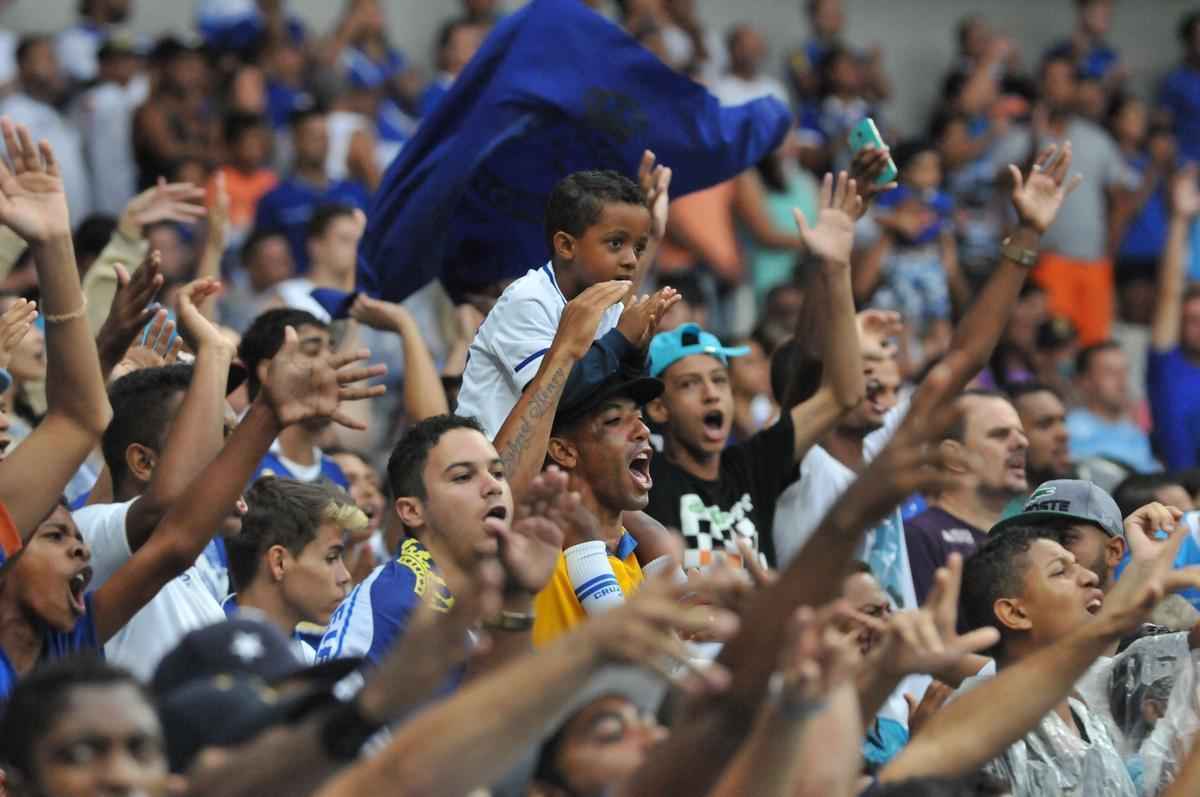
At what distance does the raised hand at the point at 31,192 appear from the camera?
16.9 ft

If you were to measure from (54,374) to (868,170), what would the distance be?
2.93m

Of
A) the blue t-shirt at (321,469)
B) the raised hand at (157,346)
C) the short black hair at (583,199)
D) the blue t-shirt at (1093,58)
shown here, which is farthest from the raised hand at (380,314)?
the blue t-shirt at (1093,58)

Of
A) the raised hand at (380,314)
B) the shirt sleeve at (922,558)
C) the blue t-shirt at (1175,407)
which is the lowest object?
the blue t-shirt at (1175,407)

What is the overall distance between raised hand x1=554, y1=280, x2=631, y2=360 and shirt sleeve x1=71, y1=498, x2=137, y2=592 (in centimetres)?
120

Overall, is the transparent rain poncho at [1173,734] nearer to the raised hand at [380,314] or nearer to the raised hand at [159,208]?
the raised hand at [380,314]

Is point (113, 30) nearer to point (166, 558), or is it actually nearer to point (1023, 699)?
point (166, 558)

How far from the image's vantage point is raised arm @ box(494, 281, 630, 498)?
553cm

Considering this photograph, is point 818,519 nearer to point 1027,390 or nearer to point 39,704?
point 1027,390

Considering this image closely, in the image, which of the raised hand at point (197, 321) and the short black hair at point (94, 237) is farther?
the short black hair at point (94, 237)

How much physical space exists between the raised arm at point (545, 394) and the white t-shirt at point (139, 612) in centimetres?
88

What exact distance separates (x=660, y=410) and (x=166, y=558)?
8.66ft

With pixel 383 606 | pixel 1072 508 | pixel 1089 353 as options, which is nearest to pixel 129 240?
pixel 383 606

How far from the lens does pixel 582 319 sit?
18.2ft

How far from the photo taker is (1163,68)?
17.4 m
